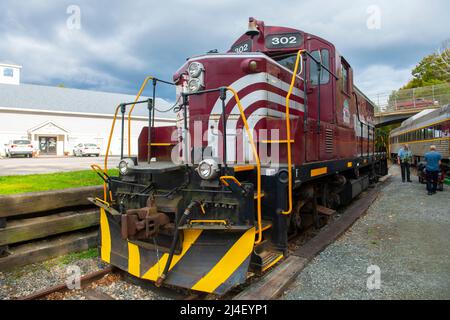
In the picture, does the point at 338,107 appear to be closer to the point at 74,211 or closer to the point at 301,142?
the point at 301,142

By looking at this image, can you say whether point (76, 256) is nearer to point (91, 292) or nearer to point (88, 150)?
point (91, 292)

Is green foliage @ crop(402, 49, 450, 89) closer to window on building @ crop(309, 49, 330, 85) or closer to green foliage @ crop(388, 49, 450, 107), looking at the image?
green foliage @ crop(388, 49, 450, 107)

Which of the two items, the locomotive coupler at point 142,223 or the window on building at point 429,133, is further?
the window on building at point 429,133

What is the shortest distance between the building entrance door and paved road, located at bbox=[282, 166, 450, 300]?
29014 millimetres

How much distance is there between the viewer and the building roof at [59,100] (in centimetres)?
2847

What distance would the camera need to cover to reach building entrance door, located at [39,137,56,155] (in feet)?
92.5

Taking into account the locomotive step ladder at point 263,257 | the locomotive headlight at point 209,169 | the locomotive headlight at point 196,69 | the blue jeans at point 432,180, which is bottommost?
the locomotive step ladder at point 263,257

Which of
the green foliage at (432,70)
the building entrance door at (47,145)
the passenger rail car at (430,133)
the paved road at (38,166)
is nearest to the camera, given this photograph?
the paved road at (38,166)

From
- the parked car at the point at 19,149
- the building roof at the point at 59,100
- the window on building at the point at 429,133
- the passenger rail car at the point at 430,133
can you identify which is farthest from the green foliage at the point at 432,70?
the parked car at the point at 19,149

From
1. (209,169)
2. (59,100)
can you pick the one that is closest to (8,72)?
(59,100)

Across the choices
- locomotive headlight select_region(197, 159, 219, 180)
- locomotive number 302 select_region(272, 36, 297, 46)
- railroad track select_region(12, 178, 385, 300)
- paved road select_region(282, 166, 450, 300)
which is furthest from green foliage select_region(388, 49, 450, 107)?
locomotive headlight select_region(197, 159, 219, 180)

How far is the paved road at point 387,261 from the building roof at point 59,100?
27117 millimetres

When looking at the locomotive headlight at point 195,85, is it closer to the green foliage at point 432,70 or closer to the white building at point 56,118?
the white building at point 56,118

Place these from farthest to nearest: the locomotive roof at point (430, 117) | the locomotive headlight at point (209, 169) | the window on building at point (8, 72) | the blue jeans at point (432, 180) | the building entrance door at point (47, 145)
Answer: the window on building at point (8, 72) < the building entrance door at point (47, 145) < the locomotive roof at point (430, 117) < the blue jeans at point (432, 180) < the locomotive headlight at point (209, 169)
